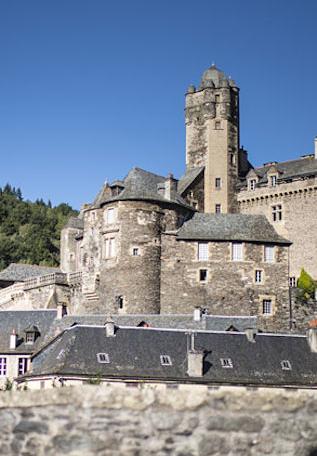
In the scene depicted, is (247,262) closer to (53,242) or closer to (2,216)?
(53,242)

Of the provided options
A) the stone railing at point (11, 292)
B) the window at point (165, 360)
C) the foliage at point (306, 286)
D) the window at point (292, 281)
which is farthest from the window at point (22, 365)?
the window at point (292, 281)

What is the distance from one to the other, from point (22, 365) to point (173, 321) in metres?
8.42

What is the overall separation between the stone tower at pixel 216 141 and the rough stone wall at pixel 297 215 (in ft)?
8.86

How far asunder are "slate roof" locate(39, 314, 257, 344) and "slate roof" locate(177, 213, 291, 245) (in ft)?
20.3

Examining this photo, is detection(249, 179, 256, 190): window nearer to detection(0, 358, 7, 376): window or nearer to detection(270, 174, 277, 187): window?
detection(270, 174, 277, 187): window

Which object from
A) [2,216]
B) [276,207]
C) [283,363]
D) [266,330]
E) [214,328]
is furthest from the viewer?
[2,216]

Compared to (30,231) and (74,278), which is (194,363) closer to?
(74,278)

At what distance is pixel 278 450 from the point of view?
9.29 m

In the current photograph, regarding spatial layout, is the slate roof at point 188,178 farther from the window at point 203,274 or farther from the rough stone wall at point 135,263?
the window at point 203,274

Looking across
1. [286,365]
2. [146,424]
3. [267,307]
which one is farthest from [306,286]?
[146,424]

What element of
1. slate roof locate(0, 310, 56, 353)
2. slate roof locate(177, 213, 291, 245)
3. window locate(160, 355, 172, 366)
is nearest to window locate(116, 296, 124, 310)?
slate roof locate(0, 310, 56, 353)

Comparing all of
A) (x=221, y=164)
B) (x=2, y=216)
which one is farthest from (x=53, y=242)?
(x=221, y=164)

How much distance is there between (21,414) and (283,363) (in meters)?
33.9

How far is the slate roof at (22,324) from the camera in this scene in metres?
47.8
